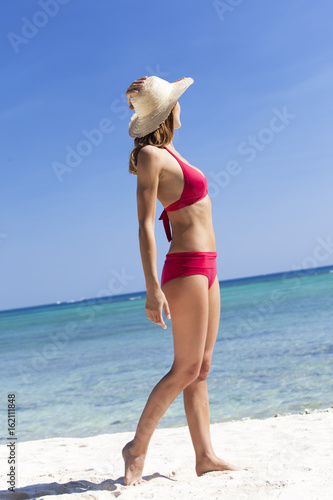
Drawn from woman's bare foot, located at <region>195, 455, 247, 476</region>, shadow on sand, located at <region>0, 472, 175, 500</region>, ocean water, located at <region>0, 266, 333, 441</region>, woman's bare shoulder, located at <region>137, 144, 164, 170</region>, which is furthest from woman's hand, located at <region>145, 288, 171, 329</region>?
ocean water, located at <region>0, 266, 333, 441</region>

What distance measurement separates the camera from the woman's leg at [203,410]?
8.79 ft

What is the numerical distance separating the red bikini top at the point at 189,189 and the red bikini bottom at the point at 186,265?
6.4 inches

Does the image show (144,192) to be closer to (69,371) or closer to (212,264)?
(212,264)

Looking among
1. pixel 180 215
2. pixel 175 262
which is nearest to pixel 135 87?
pixel 180 215

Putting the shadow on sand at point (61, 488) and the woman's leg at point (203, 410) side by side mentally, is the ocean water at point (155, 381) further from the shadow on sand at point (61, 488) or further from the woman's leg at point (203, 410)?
the woman's leg at point (203, 410)

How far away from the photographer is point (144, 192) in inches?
100

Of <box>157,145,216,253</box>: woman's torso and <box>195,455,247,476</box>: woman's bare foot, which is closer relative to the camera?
<box>157,145,216,253</box>: woman's torso

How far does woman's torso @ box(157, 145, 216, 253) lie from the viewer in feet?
8.43

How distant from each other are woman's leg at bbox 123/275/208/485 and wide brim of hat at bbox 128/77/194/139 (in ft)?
2.69

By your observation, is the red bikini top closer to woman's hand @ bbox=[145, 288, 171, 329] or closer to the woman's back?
the woman's back

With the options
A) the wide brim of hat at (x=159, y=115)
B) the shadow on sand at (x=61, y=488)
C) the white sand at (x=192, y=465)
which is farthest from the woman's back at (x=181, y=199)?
the shadow on sand at (x=61, y=488)

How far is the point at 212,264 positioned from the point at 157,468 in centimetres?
140

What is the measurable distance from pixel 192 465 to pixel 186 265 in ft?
4.71

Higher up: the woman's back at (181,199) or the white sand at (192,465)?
the woman's back at (181,199)
